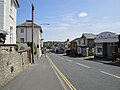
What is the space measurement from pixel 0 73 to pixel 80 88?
4.20m

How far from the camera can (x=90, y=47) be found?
65188 millimetres

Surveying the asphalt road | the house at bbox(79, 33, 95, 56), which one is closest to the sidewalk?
the asphalt road

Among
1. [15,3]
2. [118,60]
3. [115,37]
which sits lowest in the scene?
[118,60]

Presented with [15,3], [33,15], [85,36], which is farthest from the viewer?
[85,36]

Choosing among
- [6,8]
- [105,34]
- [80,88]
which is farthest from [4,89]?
[105,34]

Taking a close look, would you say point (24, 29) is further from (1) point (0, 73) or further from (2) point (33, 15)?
(1) point (0, 73)

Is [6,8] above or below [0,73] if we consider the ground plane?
above

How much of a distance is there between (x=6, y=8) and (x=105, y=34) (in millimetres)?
33938

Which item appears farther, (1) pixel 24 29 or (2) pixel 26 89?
(1) pixel 24 29

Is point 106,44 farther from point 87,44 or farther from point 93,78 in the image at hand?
point 93,78

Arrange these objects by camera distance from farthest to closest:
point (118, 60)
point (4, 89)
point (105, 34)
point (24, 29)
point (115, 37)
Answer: point (24, 29) → point (105, 34) → point (115, 37) → point (118, 60) → point (4, 89)

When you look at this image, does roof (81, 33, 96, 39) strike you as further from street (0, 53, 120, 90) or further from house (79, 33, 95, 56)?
street (0, 53, 120, 90)

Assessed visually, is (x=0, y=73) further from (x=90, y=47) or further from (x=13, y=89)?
(x=90, y=47)

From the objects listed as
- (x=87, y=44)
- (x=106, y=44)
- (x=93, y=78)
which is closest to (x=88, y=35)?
(x=87, y=44)
